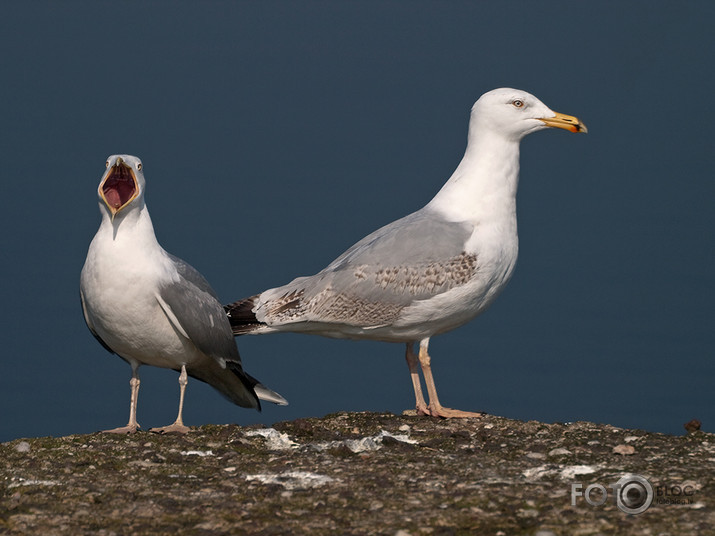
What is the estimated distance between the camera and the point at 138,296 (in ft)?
27.0

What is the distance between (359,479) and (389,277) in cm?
227

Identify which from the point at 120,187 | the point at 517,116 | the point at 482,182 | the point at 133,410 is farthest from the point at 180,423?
the point at 517,116

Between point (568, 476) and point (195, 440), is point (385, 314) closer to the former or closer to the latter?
point (195, 440)

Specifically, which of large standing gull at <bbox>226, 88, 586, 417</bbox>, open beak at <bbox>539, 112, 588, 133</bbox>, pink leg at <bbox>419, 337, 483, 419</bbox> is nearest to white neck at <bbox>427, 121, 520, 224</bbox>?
large standing gull at <bbox>226, 88, 586, 417</bbox>

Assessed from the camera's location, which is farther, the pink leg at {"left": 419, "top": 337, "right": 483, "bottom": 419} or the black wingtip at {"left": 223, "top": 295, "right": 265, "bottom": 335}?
the black wingtip at {"left": 223, "top": 295, "right": 265, "bottom": 335}

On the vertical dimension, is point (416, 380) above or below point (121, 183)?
below

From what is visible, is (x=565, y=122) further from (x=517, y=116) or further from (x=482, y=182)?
(x=482, y=182)

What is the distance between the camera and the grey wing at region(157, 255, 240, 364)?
8336 mm

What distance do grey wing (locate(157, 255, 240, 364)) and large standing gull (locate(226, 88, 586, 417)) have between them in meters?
0.23

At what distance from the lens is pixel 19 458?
24.0 feet

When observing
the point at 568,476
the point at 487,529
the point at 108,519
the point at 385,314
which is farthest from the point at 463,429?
the point at 108,519

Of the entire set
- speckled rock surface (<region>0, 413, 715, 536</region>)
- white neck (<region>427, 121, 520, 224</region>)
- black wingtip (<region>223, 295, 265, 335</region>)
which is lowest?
speckled rock surface (<region>0, 413, 715, 536</region>)

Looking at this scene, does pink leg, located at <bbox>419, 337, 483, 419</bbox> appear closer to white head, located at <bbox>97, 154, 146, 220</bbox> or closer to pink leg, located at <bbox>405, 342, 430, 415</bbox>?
pink leg, located at <bbox>405, 342, 430, 415</bbox>

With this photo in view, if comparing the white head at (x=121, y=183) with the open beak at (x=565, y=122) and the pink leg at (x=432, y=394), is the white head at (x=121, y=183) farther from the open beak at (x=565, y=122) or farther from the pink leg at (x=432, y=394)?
the open beak at (x=565, y=122)
